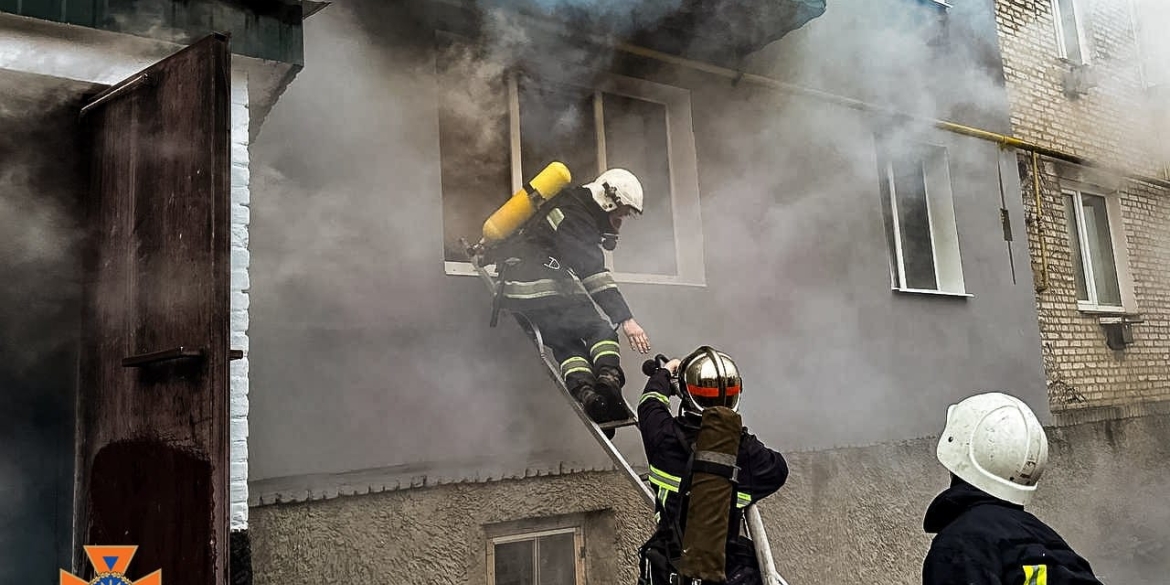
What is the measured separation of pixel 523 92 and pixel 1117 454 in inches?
259

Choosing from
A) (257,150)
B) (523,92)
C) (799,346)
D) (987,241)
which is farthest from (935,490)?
(257,150)

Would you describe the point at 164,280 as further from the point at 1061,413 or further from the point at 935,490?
the point at 1061,413

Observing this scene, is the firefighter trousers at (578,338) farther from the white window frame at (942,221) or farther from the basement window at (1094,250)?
the basement window at (1094,250)

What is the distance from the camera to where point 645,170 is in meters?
5.57

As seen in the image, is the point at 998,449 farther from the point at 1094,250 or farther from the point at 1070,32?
the point at 1070,32

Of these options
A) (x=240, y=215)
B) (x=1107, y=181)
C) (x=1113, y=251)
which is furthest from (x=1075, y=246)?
(x=240, y=215)

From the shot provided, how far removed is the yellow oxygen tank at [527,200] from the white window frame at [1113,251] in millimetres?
6366

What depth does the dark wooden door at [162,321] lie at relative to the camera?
8.64ft

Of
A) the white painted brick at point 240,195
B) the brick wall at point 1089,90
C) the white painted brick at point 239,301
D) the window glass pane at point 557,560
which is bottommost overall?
the window glass pane at point 557,560

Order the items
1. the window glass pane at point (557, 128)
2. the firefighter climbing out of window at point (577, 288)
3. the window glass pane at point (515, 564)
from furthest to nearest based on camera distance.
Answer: the window glass pane at point (557, 128) → the window glass pane at point (515, 564) → the firefighter climbing out of window at point (577, 288)

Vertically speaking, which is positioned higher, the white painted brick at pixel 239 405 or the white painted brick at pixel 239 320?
the white painted brick at pixel 239 320

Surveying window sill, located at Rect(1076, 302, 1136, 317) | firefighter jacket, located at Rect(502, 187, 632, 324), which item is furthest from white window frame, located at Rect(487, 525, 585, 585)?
window sill, located at Rect(1076, 302, 1136, 317)

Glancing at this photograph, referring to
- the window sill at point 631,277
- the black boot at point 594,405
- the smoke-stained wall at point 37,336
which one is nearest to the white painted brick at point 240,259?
the smoke-stained wall at point 37,336

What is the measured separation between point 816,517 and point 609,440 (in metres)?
2.09
